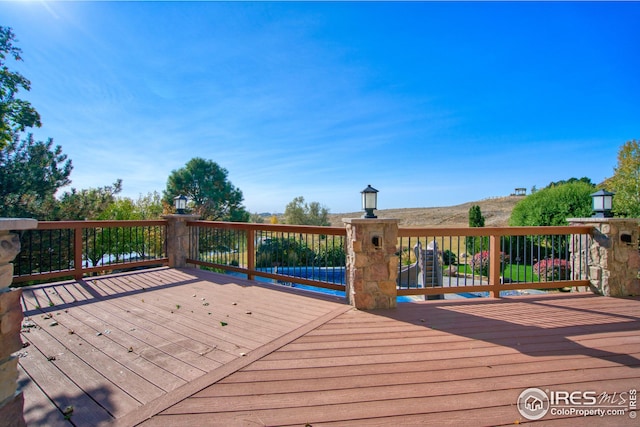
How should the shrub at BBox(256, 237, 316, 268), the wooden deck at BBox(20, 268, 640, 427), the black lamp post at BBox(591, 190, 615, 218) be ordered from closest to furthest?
1. the wooden deck at BBox(20, 268, 640, 427)
2. the black lamp post at BBox(591, 190, 615, 218)
3. the shrub at BBox(256, 237, 316, 268)

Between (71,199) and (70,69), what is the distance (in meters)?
4.90

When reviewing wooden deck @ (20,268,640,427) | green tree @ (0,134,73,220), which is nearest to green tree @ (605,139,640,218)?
A: wooden deck @ (20,268,640,427)

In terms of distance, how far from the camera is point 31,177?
9.53m

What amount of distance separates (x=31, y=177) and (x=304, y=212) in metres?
11.5

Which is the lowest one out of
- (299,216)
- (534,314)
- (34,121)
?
(534,314)

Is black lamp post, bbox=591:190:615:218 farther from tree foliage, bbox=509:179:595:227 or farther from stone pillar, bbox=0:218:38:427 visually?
stone pillar, bbox=0:218:38:427

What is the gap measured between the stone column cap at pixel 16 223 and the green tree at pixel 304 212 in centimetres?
1470

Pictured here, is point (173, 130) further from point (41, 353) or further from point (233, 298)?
point (41, 353)

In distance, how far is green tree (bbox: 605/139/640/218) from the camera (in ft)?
24.3

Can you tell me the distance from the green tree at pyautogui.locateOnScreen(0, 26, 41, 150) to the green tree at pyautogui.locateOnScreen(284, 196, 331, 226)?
11.1 m

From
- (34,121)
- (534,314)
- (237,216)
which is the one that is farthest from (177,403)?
(237,216)

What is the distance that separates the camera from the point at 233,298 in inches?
152

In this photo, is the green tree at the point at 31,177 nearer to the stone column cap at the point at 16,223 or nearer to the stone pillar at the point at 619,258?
the stone column cap at the point at 16,223

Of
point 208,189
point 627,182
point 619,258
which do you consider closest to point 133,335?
point 619,258
